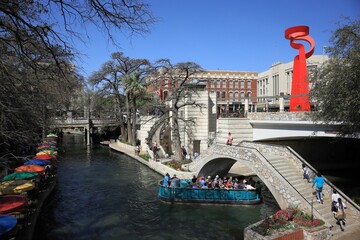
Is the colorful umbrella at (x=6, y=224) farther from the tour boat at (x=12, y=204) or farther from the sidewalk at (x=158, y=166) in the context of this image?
the sidewalk at (x=158, y=166)

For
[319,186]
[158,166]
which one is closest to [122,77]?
[158,166]

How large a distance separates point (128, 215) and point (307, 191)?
10761mm

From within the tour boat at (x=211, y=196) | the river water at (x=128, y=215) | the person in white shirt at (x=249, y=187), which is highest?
the person in white shirt at (x=249, y=187)

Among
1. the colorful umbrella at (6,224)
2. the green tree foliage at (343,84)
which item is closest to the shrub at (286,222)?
the green tree foliage at (343,84)

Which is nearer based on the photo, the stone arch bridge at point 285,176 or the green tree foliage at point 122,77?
the stone arch bridge at point 285,176

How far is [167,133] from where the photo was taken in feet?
127

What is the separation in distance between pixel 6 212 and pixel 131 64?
38.5 m

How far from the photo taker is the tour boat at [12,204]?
13.6 metres

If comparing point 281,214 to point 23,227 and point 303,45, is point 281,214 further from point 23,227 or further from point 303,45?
point 303,45

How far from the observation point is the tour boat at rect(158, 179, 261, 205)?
2008 cm

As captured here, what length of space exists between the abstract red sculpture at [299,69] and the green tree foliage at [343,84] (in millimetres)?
8045

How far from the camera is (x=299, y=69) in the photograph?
2720 centimetres

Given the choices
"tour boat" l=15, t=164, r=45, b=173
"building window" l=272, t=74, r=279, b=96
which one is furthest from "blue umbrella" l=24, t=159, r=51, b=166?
"building window" l=272, t=74, r=279, b=96

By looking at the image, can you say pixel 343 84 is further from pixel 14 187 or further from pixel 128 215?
pixel 14 187
